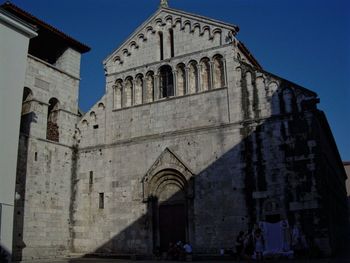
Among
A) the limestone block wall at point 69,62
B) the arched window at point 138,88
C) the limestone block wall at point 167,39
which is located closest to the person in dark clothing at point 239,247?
the arched window at point 138,88

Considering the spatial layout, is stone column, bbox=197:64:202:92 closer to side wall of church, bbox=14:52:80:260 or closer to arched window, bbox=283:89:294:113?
arched window, bbox=283:89:294:113

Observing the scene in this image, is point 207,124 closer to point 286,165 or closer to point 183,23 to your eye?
point 286,165

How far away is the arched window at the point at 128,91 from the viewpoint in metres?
22.1

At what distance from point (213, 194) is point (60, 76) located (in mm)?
10514

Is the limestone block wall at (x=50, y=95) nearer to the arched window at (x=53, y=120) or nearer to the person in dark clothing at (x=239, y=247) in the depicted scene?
the arched window at (x=53, y=120)

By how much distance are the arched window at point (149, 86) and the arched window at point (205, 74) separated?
2849 millimetres

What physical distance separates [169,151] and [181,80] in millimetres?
3744

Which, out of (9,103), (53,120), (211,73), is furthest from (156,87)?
(9,103)

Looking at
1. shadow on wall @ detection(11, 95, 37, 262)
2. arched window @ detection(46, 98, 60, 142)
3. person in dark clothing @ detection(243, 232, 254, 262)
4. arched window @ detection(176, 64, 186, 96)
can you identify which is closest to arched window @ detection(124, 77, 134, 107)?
arched window @ detection(176, 64, 186, 96)

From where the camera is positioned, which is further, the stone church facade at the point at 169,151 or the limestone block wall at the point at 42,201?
the limestone block wall at the point at 42,201

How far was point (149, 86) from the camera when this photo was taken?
21.8m

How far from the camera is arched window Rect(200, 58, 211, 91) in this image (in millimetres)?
20266

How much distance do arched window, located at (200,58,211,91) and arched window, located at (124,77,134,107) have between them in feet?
13.4

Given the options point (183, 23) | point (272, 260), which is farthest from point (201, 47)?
point (272, 260)
